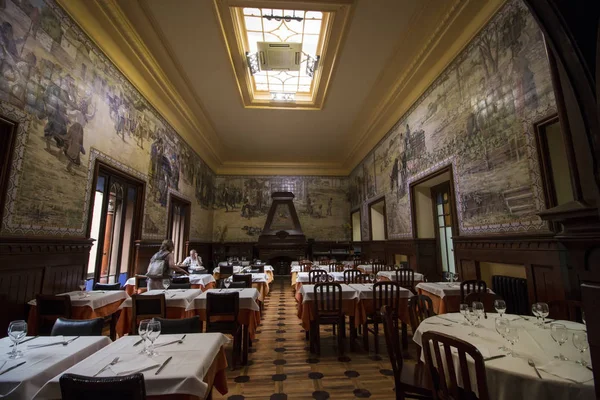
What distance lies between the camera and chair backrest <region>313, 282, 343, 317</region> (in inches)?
168

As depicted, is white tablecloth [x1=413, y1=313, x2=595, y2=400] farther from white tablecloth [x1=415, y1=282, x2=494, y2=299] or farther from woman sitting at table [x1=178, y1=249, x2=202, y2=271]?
woman sitting at table [x1=178, y1=249, x2=202, y2=271]

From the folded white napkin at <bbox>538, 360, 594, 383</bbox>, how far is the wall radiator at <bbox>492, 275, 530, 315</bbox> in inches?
131

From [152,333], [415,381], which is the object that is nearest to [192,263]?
[152,333]

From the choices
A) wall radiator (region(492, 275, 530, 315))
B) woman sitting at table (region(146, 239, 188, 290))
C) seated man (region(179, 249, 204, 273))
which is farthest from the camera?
seated man (region(179, 249, 204, 273))

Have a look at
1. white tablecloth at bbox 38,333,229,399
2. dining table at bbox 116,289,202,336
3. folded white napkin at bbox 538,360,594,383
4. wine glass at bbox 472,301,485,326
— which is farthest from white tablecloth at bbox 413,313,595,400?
dining table at bbox 116,289,202,336

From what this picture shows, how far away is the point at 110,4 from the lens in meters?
5.35

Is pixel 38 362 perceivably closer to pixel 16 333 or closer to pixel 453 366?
pixel 16 333

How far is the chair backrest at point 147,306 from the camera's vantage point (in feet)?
11.8

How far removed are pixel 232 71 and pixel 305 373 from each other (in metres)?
7.60

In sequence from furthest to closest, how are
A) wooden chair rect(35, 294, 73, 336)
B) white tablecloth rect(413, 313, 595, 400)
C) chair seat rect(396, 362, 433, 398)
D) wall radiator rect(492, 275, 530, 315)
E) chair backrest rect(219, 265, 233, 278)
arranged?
chair backrest rect(219, 265, 233, 278) → wall radiator rect(492, 275, 530, 315) → wooden chair rect(35, 294, 73, 336) → chair seat rect(396, 362, 433, 398) → white tablecloth rect(413, 313, 595, 400)

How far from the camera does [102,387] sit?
135 centimetres

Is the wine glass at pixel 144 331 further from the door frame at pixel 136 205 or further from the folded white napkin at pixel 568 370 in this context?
the door frame at pixel 136 205

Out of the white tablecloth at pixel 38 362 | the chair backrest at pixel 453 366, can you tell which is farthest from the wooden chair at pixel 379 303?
the white tablecloth at pixel 38 362

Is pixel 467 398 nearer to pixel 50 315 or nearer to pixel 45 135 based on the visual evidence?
pixel 50 315
